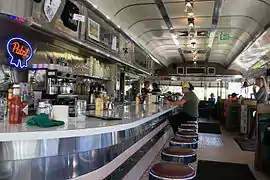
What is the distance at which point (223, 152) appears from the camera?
221 inches

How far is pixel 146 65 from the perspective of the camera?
9352mm

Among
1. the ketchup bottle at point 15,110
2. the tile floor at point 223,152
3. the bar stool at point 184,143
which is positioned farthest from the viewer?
the tile floor at point 223,152

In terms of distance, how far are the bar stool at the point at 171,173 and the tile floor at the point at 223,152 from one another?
1735 mm

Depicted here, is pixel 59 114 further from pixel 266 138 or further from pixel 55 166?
pixel 266 138

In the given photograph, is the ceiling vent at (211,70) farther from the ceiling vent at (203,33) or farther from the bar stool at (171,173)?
the bar stool at (171,173)

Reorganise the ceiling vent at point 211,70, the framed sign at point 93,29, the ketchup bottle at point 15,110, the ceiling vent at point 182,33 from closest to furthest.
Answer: the ketchup bottle at point 15,110 < the framed sign at point 93,29 < the ceiling vent at point 182,33 < the ceiling vent at point 211,70

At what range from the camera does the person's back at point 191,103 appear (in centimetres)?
517

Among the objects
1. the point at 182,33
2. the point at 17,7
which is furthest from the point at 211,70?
the point at 17,7

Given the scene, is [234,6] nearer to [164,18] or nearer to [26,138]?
[164,18]

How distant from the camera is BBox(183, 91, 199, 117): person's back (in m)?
5.17

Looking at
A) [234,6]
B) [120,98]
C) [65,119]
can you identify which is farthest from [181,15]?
[65,119]

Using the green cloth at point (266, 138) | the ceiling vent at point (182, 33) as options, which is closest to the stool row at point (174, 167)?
the green cloth at point (266, 138)

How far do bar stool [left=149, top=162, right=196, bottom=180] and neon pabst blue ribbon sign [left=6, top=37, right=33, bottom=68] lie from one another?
110 inches

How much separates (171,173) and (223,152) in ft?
13.4
